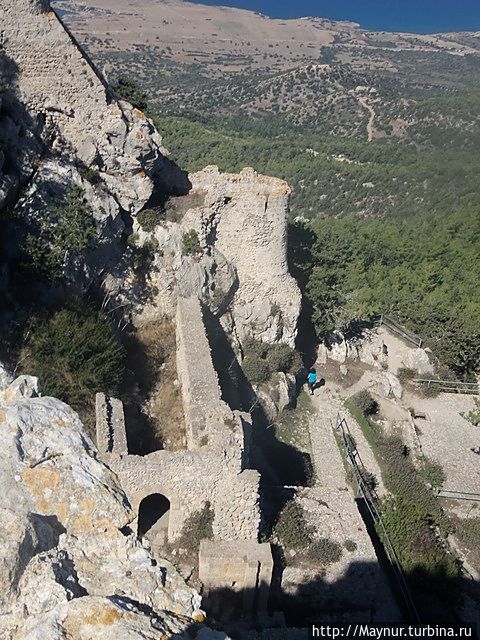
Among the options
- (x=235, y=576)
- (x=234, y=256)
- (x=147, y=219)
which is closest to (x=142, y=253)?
(x=147, y=219)

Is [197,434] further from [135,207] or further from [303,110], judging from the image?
[303,110]

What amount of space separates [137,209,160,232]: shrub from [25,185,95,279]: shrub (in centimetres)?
213

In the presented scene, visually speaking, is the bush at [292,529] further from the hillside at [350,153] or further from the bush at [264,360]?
the hillside at [350,153]

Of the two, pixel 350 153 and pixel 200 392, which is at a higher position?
pixel 350 153

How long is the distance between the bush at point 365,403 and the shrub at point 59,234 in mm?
11541

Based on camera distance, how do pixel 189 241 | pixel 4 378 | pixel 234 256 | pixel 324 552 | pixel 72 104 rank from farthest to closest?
pixel 234 256
pixel 189 241
pixel 72 104
pixel 324 552
pixel 4 378

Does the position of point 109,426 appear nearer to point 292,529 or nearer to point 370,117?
point 292,529

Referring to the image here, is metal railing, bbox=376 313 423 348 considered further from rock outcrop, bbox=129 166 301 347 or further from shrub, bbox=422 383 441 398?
rock outcrop, bbox=129 166 301 347

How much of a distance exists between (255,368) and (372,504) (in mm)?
5830

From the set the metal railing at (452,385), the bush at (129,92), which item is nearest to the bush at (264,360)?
the metal railing at (452,385)

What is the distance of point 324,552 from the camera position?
11.5 meters

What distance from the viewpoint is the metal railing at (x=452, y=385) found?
20016 mm

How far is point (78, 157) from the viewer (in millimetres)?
14766

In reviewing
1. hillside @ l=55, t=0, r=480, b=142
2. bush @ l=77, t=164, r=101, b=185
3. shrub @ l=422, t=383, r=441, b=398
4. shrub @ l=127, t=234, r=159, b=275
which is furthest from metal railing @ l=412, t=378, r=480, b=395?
hillside @ l=55, t=0, r=480, b=142
